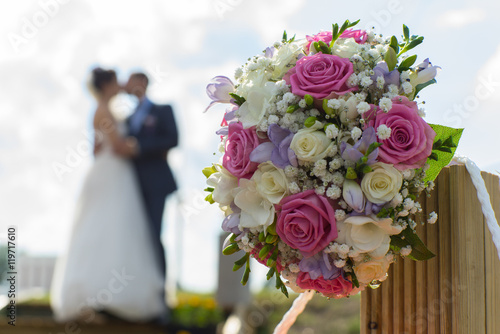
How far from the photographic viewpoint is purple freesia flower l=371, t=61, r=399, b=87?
4.14 ft

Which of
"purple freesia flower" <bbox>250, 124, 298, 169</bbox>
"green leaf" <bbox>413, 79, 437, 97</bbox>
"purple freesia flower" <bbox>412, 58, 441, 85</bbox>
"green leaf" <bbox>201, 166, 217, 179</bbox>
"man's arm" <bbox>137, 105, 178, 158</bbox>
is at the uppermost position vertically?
"man's arm" <bbox>137, 105, 178, 158</bbox>

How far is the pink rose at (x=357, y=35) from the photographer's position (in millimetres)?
1391

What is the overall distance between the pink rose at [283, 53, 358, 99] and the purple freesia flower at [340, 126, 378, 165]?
109mm

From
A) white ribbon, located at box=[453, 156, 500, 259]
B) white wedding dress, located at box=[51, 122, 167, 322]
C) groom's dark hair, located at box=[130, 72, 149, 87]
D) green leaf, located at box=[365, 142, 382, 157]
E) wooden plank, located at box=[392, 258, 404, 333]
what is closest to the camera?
green leaf, located at box=[365, 142, 382, 157]

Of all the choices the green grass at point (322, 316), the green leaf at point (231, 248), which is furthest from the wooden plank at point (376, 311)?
the green grass at point (322, 316)

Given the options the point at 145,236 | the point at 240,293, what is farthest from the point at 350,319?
the point at 145,236

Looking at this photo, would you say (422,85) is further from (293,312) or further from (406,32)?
(293,312)

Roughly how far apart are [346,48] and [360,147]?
26cm

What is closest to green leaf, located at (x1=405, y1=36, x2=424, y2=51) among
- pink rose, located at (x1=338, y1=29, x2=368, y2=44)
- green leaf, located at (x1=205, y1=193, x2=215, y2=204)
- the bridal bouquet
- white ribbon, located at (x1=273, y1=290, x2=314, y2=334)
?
the bridal bouquet

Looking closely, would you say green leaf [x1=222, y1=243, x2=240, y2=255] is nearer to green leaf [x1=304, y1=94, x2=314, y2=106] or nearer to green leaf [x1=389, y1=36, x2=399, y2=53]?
green leaf [x1=304, y1=94, x2=314, y2=106]

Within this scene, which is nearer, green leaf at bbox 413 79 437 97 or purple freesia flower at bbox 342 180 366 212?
purple freesia flower at bbox 342 180 366 212

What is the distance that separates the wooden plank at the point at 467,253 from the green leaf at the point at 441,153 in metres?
0.10

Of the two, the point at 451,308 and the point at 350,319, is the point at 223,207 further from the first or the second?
the point at 350,319

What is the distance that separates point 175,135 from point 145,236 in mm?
1209
